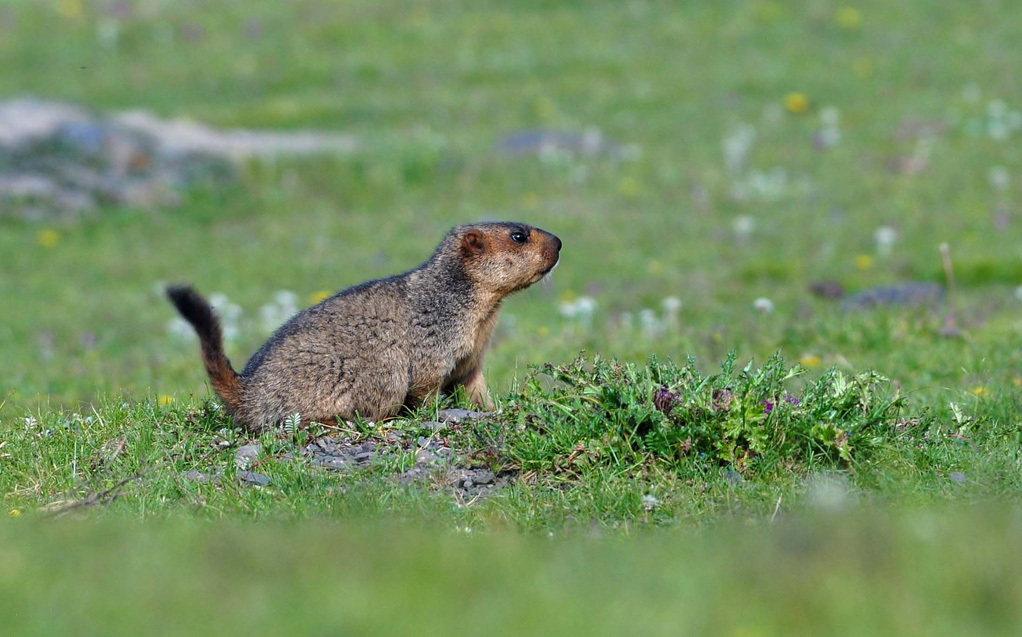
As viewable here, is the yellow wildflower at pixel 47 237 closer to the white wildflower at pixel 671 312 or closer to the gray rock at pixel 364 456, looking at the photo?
the white wildflower at pixel 671 312

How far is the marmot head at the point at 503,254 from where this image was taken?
25.1 ft

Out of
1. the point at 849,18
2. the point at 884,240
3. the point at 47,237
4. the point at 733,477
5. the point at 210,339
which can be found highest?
the point at 210,339

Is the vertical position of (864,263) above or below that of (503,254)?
below

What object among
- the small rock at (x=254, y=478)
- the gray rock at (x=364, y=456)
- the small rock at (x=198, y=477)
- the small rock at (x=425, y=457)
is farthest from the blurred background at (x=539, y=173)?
the small rock at (x=425, y=457)

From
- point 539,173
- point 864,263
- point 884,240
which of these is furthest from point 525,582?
point 539,173

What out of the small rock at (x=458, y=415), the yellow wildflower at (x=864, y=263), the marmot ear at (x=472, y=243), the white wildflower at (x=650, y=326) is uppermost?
the marmot ear at (x=472, y=243)

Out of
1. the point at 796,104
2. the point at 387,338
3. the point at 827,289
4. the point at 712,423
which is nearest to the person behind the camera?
the point at 712,423

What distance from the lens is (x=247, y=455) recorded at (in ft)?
20.9

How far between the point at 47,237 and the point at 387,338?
37.4 ft

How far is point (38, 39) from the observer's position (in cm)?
2672

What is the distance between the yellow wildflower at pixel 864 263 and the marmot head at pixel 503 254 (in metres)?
7.25

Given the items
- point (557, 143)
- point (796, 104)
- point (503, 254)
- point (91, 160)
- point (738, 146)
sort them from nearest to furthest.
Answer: point (503, 254), point (91, 160), point (738, 146), point (557, 143), point (796, 104)

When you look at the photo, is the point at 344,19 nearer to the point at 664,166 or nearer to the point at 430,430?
the point at 664,166

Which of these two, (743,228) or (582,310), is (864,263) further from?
(582,310)
